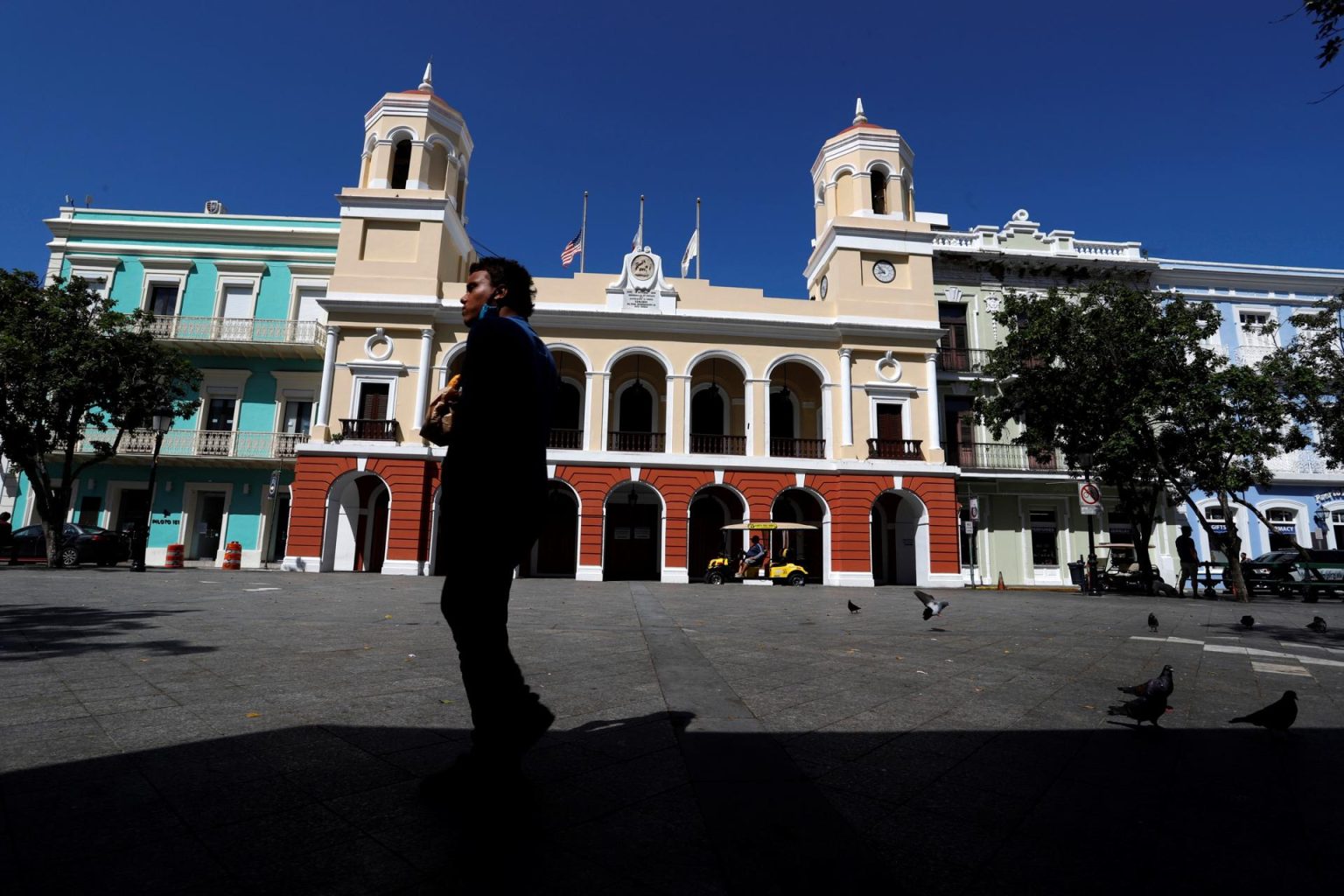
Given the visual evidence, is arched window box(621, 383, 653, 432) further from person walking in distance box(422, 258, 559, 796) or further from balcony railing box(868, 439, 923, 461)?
person walking in distance box(422, 258, 559, 796)

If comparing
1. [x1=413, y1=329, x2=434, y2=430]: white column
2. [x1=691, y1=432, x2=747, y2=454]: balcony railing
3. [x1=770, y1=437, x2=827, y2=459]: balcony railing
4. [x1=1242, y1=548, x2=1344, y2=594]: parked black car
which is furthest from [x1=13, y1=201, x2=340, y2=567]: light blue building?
[x1=1242, y1=548, x2=1344, y2=594]: parked black car

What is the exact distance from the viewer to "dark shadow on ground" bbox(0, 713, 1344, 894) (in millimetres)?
1681

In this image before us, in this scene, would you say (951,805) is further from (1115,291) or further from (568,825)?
(1115,291)

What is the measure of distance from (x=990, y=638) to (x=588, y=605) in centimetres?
558

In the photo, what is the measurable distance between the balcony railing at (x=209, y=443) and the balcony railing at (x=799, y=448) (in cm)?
1569

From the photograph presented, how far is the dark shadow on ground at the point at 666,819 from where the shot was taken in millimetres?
1681

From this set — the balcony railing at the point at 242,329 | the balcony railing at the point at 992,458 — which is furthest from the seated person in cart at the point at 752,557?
the balcony railing at the point at 242,329

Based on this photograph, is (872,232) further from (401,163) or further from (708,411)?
(401,163)

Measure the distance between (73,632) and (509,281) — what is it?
5823 millimetres

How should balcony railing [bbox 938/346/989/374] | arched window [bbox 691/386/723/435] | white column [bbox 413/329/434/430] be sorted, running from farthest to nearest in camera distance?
balcony railing [bbox 938/346/989/374] → arched window [bbox 691/386/723/435] → white column [bbox 413/329/434/430]

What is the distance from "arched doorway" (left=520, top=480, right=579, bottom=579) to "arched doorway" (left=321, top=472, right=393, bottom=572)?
194 inches

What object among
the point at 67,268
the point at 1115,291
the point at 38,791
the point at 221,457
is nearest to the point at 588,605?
the point at 38,791

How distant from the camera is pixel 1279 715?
3246mm

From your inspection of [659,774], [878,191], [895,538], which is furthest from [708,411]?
[659,774]
